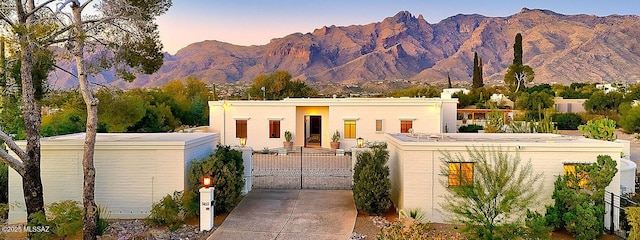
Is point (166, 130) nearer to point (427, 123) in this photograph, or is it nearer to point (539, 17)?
point (427, 123)

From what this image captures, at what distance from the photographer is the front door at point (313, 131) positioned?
26.7 meters

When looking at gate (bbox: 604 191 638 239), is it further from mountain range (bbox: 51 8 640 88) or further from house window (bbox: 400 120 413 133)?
mountain range (bbox: 51 8 640 88)

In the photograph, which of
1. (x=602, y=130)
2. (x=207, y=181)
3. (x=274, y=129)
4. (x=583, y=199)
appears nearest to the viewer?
(x=583, y=199)

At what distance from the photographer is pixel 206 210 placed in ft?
33.4

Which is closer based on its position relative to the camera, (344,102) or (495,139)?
(495,139)

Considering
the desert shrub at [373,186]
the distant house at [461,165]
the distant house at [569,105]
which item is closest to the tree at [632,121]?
the distant house at [569,105]

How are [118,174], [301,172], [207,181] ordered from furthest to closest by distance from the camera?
1. [301,172]
2. [118,174]
3. [207,181]

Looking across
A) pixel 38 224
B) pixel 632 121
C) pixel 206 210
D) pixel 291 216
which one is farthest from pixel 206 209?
pixel 632 121

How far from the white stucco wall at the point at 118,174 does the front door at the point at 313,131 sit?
1520cm

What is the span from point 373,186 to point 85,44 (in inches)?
277

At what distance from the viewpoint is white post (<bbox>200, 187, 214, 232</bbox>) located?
10188 millimetres

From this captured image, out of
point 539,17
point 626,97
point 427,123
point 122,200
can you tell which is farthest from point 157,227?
point 539,17

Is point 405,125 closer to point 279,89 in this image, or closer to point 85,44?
point 85,44

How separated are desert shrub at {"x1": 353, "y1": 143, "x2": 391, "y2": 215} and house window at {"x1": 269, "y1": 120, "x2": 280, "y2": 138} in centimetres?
1359
